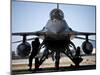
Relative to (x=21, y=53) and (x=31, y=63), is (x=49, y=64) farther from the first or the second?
(x=21, y=53)

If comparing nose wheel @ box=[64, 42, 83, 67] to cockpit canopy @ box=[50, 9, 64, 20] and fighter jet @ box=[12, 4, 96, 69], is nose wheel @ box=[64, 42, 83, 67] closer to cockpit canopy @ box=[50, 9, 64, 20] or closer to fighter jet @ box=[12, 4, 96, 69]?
fighter jet @ box=[12, 4, 96, 69]

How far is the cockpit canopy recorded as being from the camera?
2.11m

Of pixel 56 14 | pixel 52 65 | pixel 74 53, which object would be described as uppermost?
pixel 56 14

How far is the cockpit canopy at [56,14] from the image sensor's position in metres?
2.11

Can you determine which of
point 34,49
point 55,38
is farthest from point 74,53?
point 34,49

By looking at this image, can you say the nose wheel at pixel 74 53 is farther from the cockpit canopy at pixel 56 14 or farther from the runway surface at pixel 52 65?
the cockpit canopy at pixel 56 14

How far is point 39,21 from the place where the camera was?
6.80 ft

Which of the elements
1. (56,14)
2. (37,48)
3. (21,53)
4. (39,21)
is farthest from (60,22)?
(21,53)

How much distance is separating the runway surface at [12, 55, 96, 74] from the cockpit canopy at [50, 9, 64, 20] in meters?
0.44

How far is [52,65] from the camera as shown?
2.10m

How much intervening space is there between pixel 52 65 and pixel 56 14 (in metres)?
0.56

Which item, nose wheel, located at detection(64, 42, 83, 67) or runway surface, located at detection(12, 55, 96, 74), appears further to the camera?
nose wheel, located at detection(64, 42, 83, 67)

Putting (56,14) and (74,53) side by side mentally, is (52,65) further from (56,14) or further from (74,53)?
(56,14)

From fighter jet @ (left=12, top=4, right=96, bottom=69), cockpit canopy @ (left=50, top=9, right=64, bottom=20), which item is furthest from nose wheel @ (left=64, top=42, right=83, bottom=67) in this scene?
cockpit canopy @ (left=50, top=9, right=64, bottom=20)
